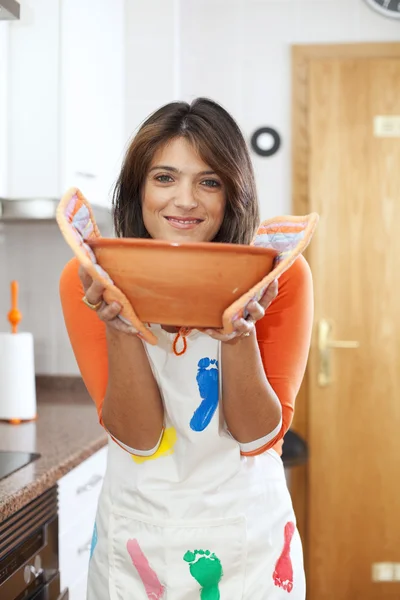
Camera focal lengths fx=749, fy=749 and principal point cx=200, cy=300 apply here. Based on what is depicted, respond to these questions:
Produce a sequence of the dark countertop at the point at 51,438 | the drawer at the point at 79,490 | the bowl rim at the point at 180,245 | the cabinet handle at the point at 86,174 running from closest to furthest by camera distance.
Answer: the bowl rim at the point at 180,245 < the dark countertop at the point at 51,438 < the drawer at the point at 79,490 < the cabinet handle at the point at 86,174

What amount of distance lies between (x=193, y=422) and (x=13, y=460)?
1.99 feet

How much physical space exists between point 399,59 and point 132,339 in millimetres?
2131

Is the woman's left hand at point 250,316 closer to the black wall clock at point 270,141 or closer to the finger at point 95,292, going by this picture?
the finger at point 95,292

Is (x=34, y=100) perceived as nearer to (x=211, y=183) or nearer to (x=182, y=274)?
(x=211, y=183)

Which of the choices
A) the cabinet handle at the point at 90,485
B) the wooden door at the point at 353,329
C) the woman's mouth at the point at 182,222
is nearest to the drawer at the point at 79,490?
the cabinet handle at the point at 90,485

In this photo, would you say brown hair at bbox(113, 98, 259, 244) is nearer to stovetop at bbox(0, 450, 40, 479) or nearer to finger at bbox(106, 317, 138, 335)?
finger at bbox(106, 317, 138, 335)

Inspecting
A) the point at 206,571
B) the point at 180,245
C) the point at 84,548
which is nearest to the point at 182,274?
the point at 180,245

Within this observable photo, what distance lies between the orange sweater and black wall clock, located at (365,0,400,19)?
6.42ft

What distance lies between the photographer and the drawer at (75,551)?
1705 mm

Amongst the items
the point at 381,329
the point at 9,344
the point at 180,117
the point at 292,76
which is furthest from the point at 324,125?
the point at 180,117

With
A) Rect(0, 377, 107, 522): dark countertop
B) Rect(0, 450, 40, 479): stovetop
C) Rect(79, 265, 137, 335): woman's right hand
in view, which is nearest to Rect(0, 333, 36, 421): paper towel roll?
Rect(0, 377, 107, 522): dark countertop

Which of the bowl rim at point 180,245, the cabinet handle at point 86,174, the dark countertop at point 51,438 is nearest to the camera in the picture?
the bowl rim at point 180,245

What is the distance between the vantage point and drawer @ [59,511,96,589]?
171cm

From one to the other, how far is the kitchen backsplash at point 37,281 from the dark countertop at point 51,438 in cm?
10
